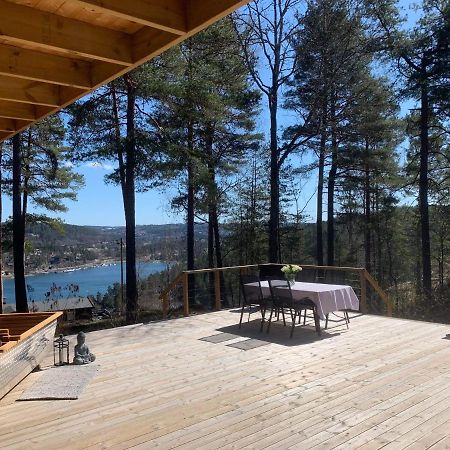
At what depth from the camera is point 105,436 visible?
2.95 metres

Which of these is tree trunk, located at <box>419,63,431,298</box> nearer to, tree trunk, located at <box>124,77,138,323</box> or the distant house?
tree trunk, located at <box>124,77,138,323</box>

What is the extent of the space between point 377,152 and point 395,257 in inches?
312

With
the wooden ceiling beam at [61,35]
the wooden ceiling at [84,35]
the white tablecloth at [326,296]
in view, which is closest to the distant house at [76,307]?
the white tablecloth at [326,296]

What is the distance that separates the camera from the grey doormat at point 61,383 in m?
3.72

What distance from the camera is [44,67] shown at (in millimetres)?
2941

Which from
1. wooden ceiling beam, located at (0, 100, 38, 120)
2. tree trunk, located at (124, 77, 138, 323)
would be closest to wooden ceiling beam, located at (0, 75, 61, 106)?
wooden ceiling beam, located at (0, 100, 38, 120)

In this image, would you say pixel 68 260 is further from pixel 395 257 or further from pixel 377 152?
pixel 395 257

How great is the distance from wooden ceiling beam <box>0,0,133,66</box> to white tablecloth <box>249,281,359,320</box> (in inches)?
160

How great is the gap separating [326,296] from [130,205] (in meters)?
6.21

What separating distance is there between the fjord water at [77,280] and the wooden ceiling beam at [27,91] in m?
9.52

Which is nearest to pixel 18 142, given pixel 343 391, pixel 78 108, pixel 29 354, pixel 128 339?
pixel 78 108

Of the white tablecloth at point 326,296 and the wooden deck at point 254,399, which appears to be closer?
the wooden deck at point 254,399

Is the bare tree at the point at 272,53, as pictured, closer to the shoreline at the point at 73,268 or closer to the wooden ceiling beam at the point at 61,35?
the shoreline at the point at 73,268

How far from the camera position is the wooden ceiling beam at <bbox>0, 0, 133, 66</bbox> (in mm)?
2229
